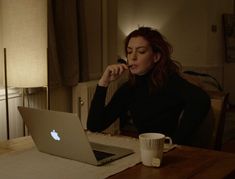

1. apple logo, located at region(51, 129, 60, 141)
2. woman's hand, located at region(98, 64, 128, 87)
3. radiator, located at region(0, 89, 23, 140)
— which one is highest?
woman's hand, located at region(98, 64, 128, 87)

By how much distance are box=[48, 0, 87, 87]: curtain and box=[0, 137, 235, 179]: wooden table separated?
6.16 feet

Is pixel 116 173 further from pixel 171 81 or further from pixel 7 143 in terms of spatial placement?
pixel 171 81

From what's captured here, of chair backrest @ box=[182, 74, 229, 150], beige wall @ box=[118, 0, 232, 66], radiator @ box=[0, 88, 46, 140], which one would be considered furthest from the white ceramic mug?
beige wall @ box=[118, 0, 232, 66]

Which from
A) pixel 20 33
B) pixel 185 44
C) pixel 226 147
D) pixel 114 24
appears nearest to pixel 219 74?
pixel 185 44

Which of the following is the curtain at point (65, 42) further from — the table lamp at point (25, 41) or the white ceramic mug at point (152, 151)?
the white ceramic mug at point (152, 151)

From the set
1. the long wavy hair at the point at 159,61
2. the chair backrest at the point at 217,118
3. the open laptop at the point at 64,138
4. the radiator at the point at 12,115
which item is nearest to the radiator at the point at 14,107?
the radiator at the point at 12,115

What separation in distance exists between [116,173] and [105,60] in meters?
2.91

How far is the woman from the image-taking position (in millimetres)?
1781

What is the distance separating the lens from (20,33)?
2461mm

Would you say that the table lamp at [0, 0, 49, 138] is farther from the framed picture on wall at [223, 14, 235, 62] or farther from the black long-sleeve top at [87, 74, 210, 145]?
the framed picture on wall at [223, 14, 235, 62]

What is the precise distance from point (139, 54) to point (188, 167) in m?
0.74

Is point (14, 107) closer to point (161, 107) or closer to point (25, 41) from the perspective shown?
point (25, 41)

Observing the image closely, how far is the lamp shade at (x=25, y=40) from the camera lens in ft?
8.05

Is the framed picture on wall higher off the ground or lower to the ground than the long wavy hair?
higher
